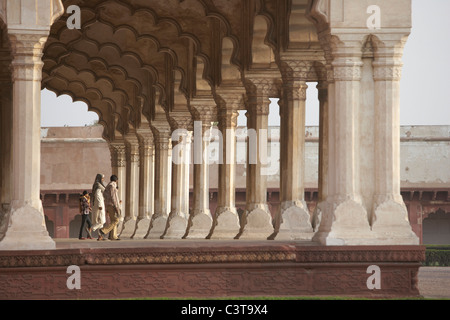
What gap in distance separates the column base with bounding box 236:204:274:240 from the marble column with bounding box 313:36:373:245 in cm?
509

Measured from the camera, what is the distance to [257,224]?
17578 millimetres

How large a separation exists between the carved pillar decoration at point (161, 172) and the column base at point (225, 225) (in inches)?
237

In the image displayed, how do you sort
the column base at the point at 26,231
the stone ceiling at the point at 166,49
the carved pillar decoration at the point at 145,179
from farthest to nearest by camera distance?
the carved pillar decoration at the point at 145,179, the stone ceiling at the point at 166,49, the column base at the point at 26,231

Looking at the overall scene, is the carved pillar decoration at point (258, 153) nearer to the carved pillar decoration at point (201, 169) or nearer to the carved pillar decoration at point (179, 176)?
the carved pillar decoration at point (201, 169)

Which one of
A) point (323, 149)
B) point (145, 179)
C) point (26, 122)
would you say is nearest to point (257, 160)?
point (323, 149)

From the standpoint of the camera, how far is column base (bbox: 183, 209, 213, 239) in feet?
69.5

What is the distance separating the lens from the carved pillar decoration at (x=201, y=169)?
842 inches

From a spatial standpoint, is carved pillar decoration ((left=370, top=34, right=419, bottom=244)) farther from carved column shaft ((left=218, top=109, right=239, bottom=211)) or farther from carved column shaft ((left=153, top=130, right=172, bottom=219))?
carved column shaft ((left=153, top=130, right=172, bottom=219))

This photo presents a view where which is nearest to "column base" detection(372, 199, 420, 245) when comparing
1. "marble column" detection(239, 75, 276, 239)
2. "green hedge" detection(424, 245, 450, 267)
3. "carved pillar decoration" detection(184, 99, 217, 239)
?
"marble column" detection(239, 75, 276, 239)

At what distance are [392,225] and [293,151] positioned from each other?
4454 mm

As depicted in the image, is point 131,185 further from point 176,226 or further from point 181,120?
point 181,120

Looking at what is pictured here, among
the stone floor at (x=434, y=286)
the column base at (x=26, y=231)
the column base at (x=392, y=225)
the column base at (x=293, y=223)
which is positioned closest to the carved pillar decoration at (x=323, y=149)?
the column base at (x=293, y=223)

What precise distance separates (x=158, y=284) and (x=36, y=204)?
1766 mm

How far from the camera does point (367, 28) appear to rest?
12133 millimetres
